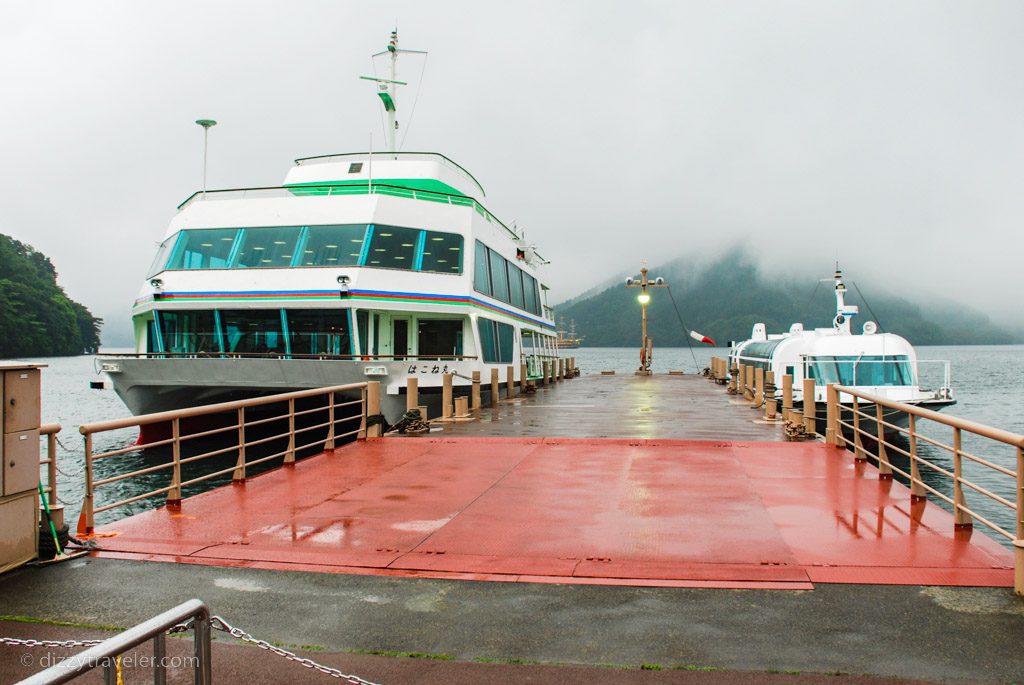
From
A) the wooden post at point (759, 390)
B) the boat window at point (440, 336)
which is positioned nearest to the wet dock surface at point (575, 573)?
the boat window at point (440, 336)

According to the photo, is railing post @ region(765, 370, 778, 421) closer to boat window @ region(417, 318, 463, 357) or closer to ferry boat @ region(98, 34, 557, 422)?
ferry boat @ region(98, 34, 557, 422)

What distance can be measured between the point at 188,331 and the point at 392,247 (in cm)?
560

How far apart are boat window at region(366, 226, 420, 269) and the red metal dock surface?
340 inches

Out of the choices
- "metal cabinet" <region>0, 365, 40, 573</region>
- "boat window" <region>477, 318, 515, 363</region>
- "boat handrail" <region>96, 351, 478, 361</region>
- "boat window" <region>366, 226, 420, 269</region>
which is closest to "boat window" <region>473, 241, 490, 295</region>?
"boat window" <region>477, 318, 515, 363</region>

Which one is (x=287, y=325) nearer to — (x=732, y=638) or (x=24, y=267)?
(x=732, y=638)

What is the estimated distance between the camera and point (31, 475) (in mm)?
5504

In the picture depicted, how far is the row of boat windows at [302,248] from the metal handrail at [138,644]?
51.4 ft

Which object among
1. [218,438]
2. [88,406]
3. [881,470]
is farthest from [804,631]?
[88,406]

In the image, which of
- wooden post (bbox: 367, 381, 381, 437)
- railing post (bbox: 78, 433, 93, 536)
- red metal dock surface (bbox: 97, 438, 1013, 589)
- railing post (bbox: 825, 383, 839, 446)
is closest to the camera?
red metal dock surface (bbox: 97, 438, 1013, 589)

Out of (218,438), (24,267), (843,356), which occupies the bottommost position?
(218,438)

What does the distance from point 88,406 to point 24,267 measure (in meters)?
83.6

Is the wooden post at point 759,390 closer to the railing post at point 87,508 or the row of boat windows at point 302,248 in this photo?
the row of boat windows at point 302,248

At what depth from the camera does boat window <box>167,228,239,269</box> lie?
61.3 ft

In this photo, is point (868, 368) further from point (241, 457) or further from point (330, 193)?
point (241, 457)
